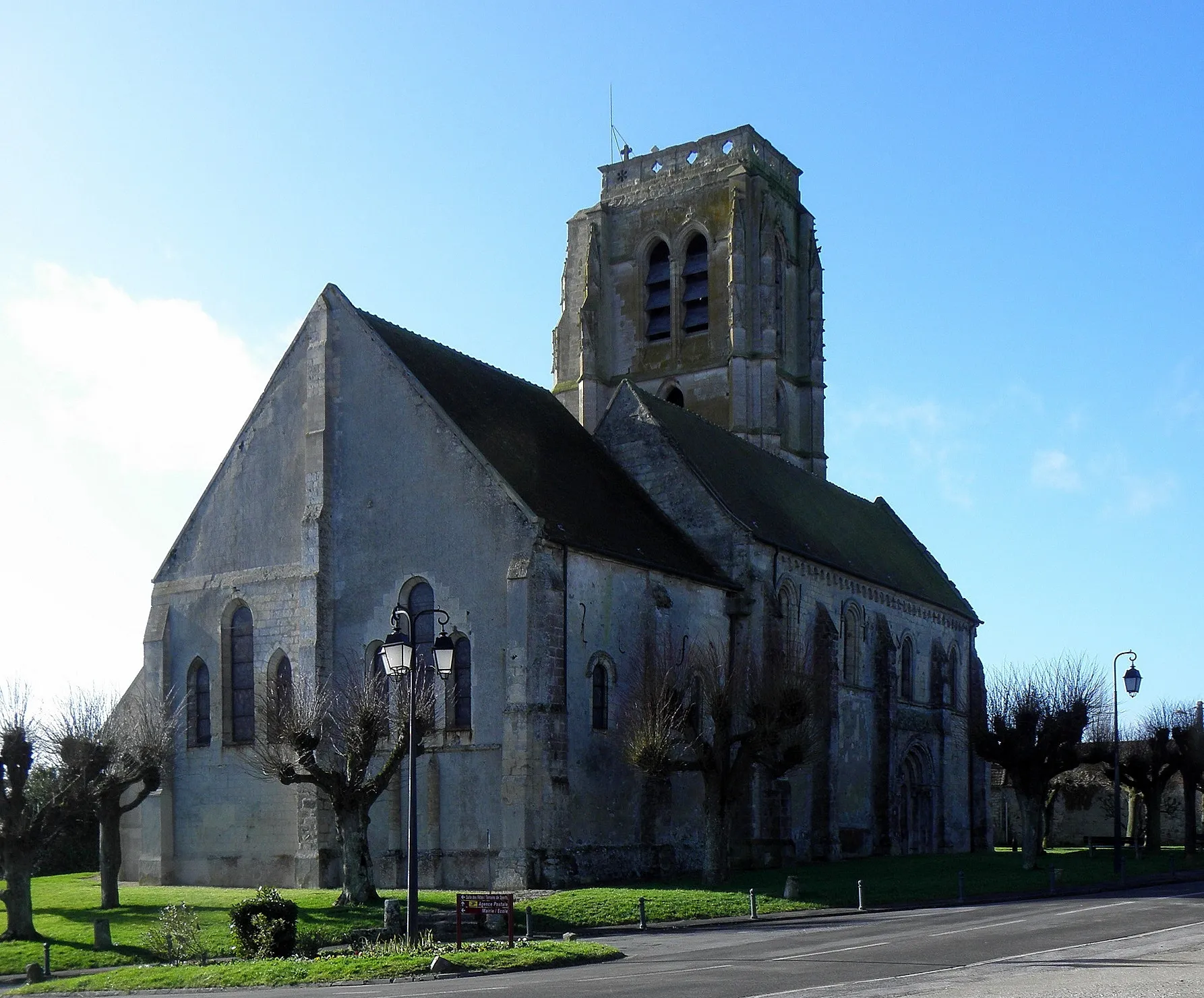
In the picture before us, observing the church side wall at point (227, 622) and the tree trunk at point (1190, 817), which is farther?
the tree trunk at point (1190, 817)

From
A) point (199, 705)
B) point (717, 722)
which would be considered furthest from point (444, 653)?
point (199, 705)

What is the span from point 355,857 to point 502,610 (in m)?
6.55

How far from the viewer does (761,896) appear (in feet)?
95.3

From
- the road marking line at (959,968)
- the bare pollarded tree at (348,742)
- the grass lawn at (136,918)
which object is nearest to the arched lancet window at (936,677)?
the bare pollarded tree at (348,742)

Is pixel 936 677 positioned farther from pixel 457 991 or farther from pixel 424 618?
pixel 457 991

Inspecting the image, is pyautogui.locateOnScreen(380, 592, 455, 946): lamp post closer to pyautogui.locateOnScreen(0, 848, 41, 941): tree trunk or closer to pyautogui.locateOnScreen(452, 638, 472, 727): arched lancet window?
pyautogui.locateOnScreen(0, 848, 41, 941): tree trunk

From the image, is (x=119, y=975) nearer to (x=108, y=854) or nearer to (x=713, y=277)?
(x=108, y=854)

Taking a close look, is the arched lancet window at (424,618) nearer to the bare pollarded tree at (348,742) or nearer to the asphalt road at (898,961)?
the bare pollarded tree at (348,742)

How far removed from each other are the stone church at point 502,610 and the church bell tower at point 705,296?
12.4 feet

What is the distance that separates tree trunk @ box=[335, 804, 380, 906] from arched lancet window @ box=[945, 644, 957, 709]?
3032 centimetres

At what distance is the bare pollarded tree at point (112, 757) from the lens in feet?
101

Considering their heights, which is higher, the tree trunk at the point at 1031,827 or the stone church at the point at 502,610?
the stone church at the point at 502,610

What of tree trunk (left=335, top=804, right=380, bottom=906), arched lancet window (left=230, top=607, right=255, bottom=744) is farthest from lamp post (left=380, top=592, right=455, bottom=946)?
arched lancet window (left=230, top=607, right=255, bottom=744)

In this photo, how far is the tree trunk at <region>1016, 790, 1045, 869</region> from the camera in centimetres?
4066
